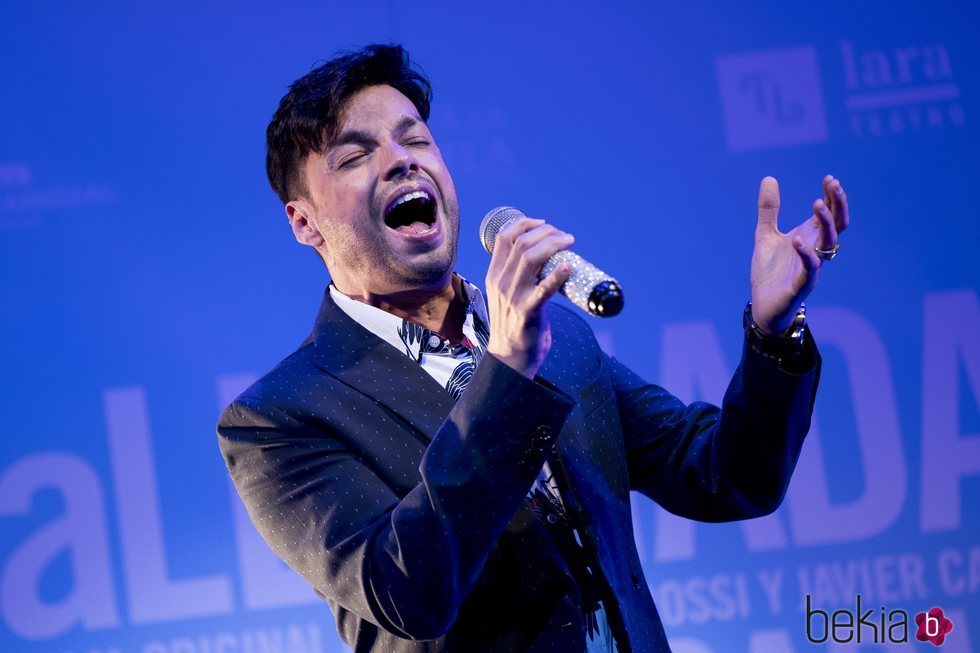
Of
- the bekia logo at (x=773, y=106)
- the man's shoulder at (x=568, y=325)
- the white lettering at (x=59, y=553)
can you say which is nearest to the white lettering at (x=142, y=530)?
the white lettering at (x=59, y=553)

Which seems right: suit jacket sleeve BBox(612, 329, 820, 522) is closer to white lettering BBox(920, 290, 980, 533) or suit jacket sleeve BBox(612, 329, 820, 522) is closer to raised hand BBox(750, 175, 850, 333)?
raised hand BBox(750, 175, 850, 333)

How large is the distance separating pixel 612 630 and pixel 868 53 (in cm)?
225

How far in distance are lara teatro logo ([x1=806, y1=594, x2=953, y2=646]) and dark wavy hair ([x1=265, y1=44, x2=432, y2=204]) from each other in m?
1.98

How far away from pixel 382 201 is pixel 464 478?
2.09 feet

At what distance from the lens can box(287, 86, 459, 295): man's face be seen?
162 cm

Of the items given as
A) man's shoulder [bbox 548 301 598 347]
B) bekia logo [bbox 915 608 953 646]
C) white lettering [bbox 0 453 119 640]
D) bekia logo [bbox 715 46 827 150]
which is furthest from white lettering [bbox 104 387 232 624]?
bekia logo [bbox 915 608 953 646]

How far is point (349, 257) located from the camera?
168 cm

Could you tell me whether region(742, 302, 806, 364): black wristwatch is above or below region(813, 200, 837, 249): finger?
below

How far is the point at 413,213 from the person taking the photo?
1.70 m

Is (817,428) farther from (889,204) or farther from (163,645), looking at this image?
(163,645)

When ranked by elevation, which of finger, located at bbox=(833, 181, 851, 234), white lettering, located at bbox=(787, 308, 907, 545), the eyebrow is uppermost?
the eyebrow

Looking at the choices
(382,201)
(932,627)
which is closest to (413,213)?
(382,201)

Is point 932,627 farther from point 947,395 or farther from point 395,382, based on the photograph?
point 395,382

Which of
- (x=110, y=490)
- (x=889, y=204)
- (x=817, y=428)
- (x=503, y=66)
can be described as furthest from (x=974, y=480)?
(x=110, y=490)
